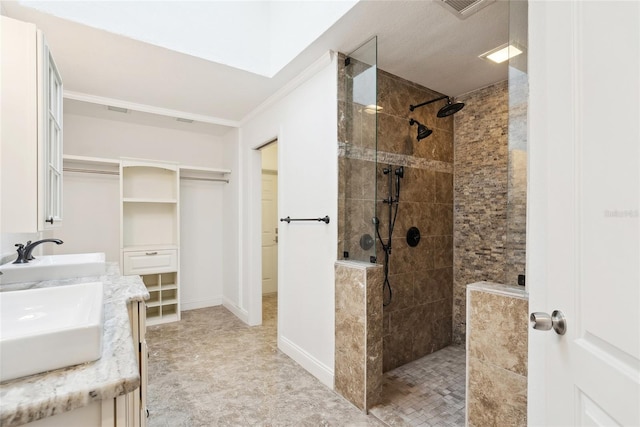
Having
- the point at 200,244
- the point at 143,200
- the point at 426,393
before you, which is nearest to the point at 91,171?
the point at 143,200

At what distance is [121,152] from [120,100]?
799mm

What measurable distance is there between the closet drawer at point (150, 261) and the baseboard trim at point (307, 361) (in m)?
1.72

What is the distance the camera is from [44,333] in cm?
75

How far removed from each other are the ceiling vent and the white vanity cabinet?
6.58 feet

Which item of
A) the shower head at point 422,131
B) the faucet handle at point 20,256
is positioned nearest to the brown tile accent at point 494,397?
the shower head at point 422,131

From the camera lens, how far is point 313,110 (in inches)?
98.7

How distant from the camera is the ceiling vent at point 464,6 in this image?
1.73 m

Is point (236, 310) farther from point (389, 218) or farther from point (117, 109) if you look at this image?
point (117, 109)

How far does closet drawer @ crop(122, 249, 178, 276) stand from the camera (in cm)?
353

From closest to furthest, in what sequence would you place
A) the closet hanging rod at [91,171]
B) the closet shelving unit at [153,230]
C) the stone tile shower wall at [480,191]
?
the stone tile shower wall at [480,191] → the closet hanging rod at [91,171] → the closet shelving unit at [153,230]

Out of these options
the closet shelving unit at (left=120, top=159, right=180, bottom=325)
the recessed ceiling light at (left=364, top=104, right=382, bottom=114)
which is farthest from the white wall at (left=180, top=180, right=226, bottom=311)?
the recessed ceiling light at (left=364, top=104, right=382, bottom=114)

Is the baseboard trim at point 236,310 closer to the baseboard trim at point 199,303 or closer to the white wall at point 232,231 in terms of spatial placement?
the white wall at point 232,231
